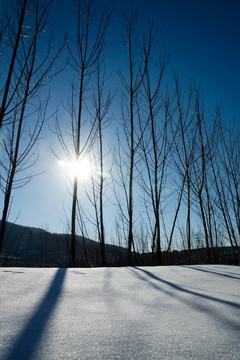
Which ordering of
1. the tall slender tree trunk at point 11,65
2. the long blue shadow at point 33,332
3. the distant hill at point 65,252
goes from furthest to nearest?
1. the distant hill at point 65,252
2. the tall slender tree trunk at point 11,65
3. the long blue shadow at point 33,332

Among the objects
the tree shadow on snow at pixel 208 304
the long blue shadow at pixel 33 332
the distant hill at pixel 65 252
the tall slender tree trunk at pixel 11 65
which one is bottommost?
the tree shadow on snow at pixel 208 304

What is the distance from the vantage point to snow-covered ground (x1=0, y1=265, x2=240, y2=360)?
30 centimetres

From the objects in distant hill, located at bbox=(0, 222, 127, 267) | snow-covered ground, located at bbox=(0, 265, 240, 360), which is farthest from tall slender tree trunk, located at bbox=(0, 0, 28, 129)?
snow-covered ground, located at bbox=(0, 265, 240, 360)

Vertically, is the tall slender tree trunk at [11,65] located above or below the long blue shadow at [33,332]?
above

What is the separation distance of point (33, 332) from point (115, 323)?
5.7 inches

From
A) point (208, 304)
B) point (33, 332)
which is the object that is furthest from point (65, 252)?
point (33, 332)

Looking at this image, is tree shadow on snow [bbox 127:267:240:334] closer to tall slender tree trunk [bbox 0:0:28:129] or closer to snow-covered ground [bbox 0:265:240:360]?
snow-covered ground [bbox 0:265:240:360]

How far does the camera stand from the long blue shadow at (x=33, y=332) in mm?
283

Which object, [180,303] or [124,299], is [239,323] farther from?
[124,299]

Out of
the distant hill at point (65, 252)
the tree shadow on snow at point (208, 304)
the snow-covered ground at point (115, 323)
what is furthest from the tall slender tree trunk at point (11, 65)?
the tree shadow on snow at point (208, 304)

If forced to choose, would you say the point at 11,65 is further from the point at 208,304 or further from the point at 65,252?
the point at 65,252

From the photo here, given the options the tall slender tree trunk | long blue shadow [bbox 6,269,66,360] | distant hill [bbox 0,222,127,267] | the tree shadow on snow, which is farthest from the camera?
distant hill [bbox 0,222,127,267]

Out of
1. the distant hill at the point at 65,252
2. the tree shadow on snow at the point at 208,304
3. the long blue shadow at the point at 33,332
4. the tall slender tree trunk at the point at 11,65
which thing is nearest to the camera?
the long blue shadow at the point at 33,332

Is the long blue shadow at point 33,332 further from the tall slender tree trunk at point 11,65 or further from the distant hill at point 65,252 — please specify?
the distant hill at point 65,252
